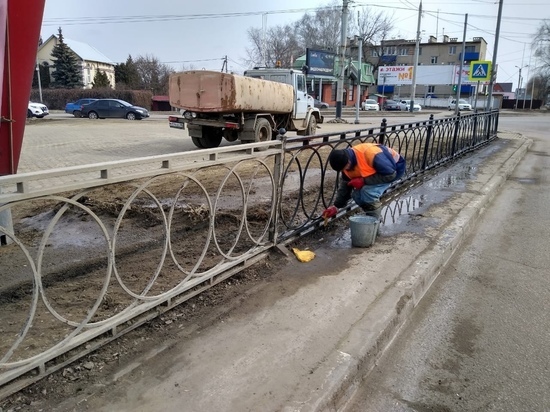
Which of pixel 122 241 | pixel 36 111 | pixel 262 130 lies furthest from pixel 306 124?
pixel 36 111

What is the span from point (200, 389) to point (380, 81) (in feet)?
239

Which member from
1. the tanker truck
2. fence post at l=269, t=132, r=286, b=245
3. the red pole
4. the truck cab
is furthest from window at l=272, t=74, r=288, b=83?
the red pole

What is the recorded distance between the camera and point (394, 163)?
4.61 m

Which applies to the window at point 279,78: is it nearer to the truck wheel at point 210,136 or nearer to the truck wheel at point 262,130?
the truck wheel at point 262,130

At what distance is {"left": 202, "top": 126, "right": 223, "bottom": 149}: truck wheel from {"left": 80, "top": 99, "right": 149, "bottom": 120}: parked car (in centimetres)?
1792

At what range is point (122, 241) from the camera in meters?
4.68

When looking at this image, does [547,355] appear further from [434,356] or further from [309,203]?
[309,203]

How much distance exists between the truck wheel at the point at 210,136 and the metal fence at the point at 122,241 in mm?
6316

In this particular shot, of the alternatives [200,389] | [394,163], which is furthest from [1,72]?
[394,163]

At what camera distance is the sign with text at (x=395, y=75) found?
6674cm

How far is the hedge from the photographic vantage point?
4693 centimetres

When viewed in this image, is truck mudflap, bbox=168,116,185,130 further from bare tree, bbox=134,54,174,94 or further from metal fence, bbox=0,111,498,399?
bare tree, bbox=134,54,174,94

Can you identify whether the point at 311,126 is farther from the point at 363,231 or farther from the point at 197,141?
the point at 363,231

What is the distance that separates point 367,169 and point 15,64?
342 cm
